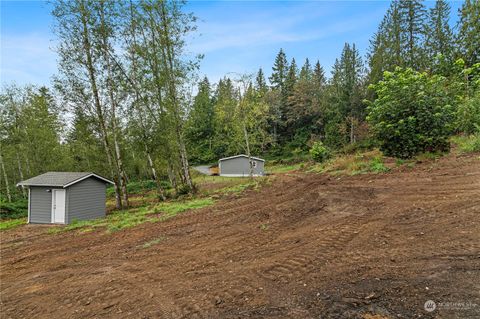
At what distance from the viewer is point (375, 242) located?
13.0 ft

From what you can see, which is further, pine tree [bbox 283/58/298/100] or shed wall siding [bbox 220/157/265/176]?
pine tree [bbox 283/58/298/100]

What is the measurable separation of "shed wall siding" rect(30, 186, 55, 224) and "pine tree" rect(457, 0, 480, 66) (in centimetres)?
3098

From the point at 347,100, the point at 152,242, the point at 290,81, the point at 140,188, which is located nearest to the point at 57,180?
the point at 152,242

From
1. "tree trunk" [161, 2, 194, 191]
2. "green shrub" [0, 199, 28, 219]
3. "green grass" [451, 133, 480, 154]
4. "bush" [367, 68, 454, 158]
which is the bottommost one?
"green shrub" [0, 199, 28, 219]

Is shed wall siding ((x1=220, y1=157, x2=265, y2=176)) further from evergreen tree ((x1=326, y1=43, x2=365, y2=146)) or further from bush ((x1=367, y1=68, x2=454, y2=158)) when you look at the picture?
bush ((x1=367, y1=68, x2=454, y2=158))

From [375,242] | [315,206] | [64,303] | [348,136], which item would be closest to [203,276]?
[64,303]

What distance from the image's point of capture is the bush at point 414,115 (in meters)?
8.61

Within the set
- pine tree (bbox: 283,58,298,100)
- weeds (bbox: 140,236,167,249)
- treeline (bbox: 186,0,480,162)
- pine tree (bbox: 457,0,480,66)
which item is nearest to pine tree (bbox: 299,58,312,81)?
treeline (bbox: 186,0,480,162)

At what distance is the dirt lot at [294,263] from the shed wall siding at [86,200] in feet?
21.2

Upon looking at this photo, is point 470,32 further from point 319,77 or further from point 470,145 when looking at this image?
point 319,77

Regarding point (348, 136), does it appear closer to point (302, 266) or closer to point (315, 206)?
point (315, 206)

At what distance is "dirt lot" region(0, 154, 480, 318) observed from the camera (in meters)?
2.76

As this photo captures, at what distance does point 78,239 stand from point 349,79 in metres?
38.7

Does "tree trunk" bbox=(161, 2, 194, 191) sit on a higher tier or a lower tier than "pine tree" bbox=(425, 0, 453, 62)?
lower
